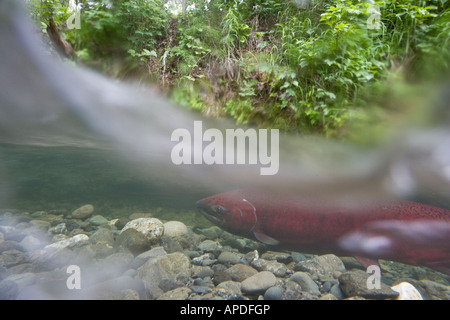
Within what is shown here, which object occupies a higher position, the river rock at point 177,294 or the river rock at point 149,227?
the river rock at point 149,227

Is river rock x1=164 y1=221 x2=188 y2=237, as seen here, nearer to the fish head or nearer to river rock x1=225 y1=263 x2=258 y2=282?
the fish head

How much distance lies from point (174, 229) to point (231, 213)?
17.1 inches

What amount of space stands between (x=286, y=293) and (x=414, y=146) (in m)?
1.15

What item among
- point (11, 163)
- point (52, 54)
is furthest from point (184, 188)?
point (11, 163)

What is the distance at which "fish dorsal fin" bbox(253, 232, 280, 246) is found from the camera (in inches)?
59.7

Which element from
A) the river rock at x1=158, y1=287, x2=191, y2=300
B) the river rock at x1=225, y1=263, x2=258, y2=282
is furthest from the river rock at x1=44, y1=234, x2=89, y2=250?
the river rock at x1=225, y1=263, x2=258, y2=282

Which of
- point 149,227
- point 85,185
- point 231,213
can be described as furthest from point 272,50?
point 85,185

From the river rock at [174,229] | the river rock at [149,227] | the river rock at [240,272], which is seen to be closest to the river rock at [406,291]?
the river rock at [240,272]

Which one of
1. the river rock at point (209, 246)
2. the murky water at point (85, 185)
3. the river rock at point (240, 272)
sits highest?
the murky water at point (85, 185)

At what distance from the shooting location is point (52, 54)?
151 cm

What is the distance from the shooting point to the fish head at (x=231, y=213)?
5.03ft

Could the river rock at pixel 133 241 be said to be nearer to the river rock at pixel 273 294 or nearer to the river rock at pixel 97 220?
the river rock at pixel 97 220

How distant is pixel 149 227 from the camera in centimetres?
162
